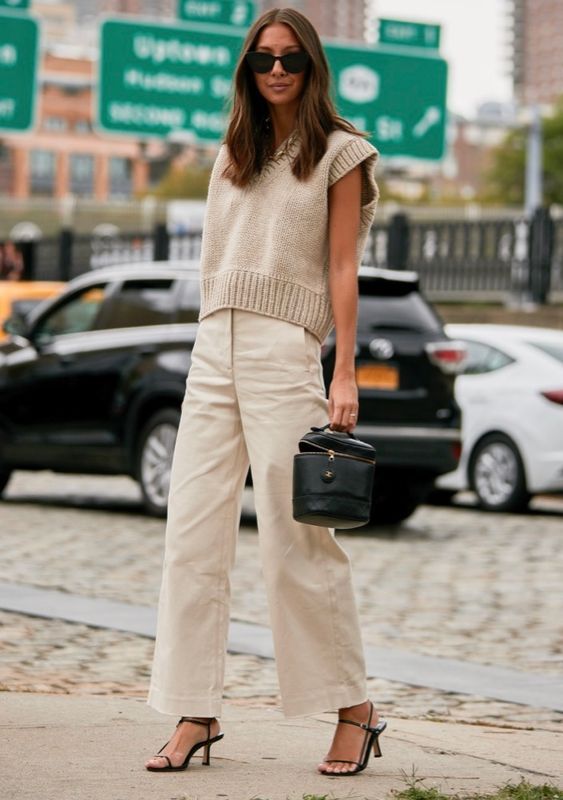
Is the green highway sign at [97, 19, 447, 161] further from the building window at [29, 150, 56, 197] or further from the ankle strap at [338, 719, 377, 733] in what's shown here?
the building window at [29, 150, 56, 197]

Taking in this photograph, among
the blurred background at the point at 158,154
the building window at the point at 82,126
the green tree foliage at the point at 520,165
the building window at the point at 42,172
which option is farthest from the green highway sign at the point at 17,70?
the building window at the point at 42,172

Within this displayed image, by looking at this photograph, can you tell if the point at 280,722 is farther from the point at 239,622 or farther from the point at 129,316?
the point at 129,316

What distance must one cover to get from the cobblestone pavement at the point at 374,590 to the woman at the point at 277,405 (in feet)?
5.10

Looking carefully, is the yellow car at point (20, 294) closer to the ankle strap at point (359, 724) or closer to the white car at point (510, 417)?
the white car at point (510, 417)

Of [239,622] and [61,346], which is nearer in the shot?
[239,622]

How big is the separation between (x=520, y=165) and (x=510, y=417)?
10304cm

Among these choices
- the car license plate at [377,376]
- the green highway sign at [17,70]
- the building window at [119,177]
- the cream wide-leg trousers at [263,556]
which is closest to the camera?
the cream wide-leg trousers at [263,556]

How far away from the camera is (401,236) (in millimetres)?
24016

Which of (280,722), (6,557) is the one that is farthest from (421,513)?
(280,722)

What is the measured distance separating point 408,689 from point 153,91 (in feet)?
67.9

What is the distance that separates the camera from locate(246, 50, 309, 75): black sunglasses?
187 inches

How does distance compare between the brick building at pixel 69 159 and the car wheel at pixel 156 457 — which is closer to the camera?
the car wheel at pixel 156 457

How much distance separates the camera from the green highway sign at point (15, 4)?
88.7 feet

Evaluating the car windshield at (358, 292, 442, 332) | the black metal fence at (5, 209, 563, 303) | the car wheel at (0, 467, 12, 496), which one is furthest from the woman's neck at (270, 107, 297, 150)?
the black metal fence at (5, 209, 563, 303)
